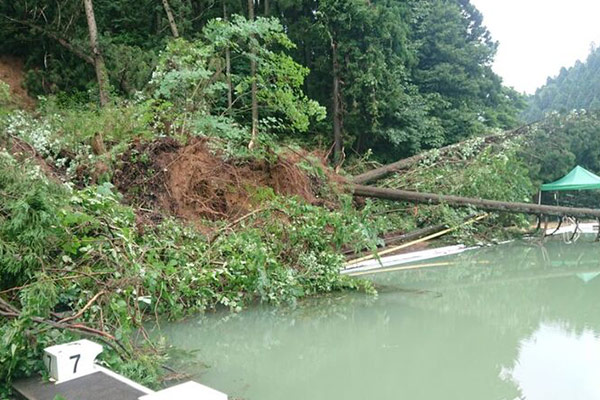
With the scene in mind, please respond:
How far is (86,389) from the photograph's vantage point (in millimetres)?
2357

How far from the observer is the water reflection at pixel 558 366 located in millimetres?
3357

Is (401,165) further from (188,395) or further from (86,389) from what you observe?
(188,395)

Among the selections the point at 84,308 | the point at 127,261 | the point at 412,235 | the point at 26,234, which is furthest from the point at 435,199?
the point at 26,234

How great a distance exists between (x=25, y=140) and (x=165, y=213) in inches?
72.0

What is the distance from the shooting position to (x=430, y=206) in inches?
382

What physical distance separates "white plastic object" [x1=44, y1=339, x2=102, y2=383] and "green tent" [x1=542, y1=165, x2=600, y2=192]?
12.7 m

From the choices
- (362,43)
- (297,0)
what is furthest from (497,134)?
(297,0)

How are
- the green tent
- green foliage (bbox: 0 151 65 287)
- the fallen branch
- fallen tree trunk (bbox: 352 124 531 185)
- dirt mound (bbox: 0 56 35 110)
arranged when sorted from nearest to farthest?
the fallen branch → green foliage (bbox: 0 151 65 287) → fallen tree trunk (bbox: 352 124 531 185) → dirt mound (bbox: 0 56 35 110) → the green tent

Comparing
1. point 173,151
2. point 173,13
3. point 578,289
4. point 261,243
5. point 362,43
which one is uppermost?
point 173,13

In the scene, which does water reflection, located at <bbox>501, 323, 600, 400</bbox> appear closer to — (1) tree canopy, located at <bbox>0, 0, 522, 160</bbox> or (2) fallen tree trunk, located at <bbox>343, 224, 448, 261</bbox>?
(2) fallen tree trunk, located at <bbox>343, 224, 448, 261</bbox>

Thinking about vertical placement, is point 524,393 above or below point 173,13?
below

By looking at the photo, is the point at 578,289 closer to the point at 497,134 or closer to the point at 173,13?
the point at 497,134

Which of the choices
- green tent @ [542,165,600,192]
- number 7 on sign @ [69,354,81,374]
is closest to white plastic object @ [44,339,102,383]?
number 7 on sign @ [69,354,81,374]

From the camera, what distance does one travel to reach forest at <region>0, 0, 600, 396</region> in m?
3.42
